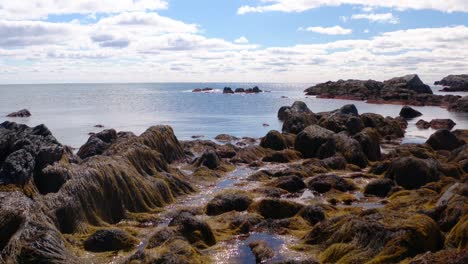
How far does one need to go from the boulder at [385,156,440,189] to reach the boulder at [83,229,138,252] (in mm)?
16122

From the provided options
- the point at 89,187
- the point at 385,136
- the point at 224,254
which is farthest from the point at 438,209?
the point at 385,136

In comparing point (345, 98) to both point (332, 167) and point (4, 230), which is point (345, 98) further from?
point (4, 230)

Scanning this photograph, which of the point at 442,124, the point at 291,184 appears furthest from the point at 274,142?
the point at 442,124

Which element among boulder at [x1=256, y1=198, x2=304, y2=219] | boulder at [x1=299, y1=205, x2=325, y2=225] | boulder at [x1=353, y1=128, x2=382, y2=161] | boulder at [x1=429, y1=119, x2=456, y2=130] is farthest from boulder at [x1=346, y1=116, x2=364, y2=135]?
boulder at [x1=299, y1=205, x2=325, y2=225]

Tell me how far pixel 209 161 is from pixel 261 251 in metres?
16.5

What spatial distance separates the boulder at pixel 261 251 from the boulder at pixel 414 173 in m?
12.8

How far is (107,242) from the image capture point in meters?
16.5

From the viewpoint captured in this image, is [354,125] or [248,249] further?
[354,125]

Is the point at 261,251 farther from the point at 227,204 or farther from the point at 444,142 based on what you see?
the point at 444,142

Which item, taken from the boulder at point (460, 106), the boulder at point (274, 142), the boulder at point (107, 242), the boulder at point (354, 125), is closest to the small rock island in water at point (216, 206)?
the boulder at point (107, 242)

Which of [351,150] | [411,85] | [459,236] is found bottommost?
[351,150]

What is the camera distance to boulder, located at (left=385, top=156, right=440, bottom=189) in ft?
86.4

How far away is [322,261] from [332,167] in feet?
56.7

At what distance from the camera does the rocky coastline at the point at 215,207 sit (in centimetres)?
1457
